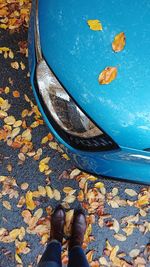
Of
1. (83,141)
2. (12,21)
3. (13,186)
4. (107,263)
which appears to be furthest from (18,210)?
(12,21)

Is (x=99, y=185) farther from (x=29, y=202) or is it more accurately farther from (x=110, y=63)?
(x=110, y=63)

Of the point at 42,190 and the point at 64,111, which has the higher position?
the point at 64,111

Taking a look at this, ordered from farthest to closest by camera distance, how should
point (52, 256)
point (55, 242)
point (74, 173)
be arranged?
1. point (74, 173)
2. point (55, 242)
3. point (52, 256)

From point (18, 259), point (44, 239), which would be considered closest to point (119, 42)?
point (44, 239)

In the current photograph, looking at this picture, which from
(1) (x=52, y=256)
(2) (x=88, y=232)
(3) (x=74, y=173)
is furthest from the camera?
(3) (x=74, y=173)

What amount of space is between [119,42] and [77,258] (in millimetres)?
1460

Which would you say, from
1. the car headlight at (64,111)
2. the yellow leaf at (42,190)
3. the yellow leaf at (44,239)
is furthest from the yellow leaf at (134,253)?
the car headlight at (64,111)

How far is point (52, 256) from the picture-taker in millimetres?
2594

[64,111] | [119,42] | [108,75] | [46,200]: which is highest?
[119,42]

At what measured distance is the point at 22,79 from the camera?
322cm

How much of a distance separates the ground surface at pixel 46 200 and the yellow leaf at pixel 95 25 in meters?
1.19

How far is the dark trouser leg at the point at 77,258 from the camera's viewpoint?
2.53 m

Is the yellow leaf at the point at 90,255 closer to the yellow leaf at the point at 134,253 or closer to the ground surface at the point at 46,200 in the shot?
the ground surface at the point at 46,200

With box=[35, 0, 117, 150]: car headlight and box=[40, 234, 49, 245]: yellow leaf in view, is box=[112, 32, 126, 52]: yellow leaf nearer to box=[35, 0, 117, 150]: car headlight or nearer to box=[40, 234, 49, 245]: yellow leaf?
box=[35, 0, 117, 150]: car headlight
